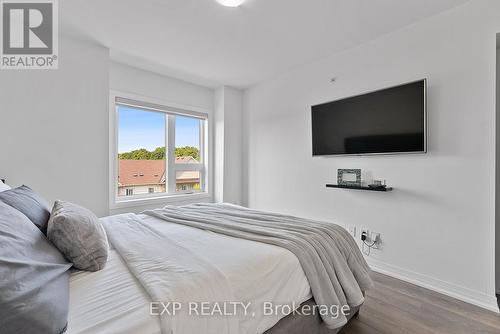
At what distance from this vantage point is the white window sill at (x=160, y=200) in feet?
10.6

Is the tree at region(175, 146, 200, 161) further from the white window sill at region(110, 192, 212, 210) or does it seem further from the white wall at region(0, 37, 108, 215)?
the white wall at region(0, 37, 108, 215)

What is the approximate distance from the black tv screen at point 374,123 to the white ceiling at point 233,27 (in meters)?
0.67

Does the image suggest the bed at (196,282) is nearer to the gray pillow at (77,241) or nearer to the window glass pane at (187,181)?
the gray pillow at (77,241)

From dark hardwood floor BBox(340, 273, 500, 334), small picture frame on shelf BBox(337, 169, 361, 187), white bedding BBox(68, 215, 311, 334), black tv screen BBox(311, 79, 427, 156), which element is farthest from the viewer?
small picture frame on shelf BBox(337, 169, 361, 187)

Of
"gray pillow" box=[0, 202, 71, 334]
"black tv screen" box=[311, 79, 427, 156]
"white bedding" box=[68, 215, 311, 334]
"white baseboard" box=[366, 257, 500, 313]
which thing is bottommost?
"white baseboard" box=[366, 257, 500, 313]

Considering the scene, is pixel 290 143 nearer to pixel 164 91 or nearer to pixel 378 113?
pixel 378 113

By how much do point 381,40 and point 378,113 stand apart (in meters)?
0.83

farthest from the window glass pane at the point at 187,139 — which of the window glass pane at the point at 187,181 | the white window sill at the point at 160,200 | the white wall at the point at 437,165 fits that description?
the white wall at the point at 437,165

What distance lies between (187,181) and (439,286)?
3527 millimetres

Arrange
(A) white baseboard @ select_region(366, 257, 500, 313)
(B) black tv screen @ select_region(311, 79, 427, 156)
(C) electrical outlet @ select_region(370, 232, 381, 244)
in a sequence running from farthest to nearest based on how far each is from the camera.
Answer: (C) electrical outlet @ select_region(370, 232, 381, 244), (B) black tv screen @ select_region(311, 79, 427, 156), (A) white baseboard @ select_region(366, 257, 500, 313)

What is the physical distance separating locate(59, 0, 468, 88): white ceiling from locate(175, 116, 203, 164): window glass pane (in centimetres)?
101

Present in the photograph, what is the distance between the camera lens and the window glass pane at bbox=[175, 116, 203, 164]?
158 inches

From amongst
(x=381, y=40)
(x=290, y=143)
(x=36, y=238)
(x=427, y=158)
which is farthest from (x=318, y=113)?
(x=36, y=238)

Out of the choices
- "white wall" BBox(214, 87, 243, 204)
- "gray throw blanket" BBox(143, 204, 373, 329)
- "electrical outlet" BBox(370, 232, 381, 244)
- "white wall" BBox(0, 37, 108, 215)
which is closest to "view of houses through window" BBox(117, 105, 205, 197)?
"white wall" BBox(214, 87, 243, 204)
